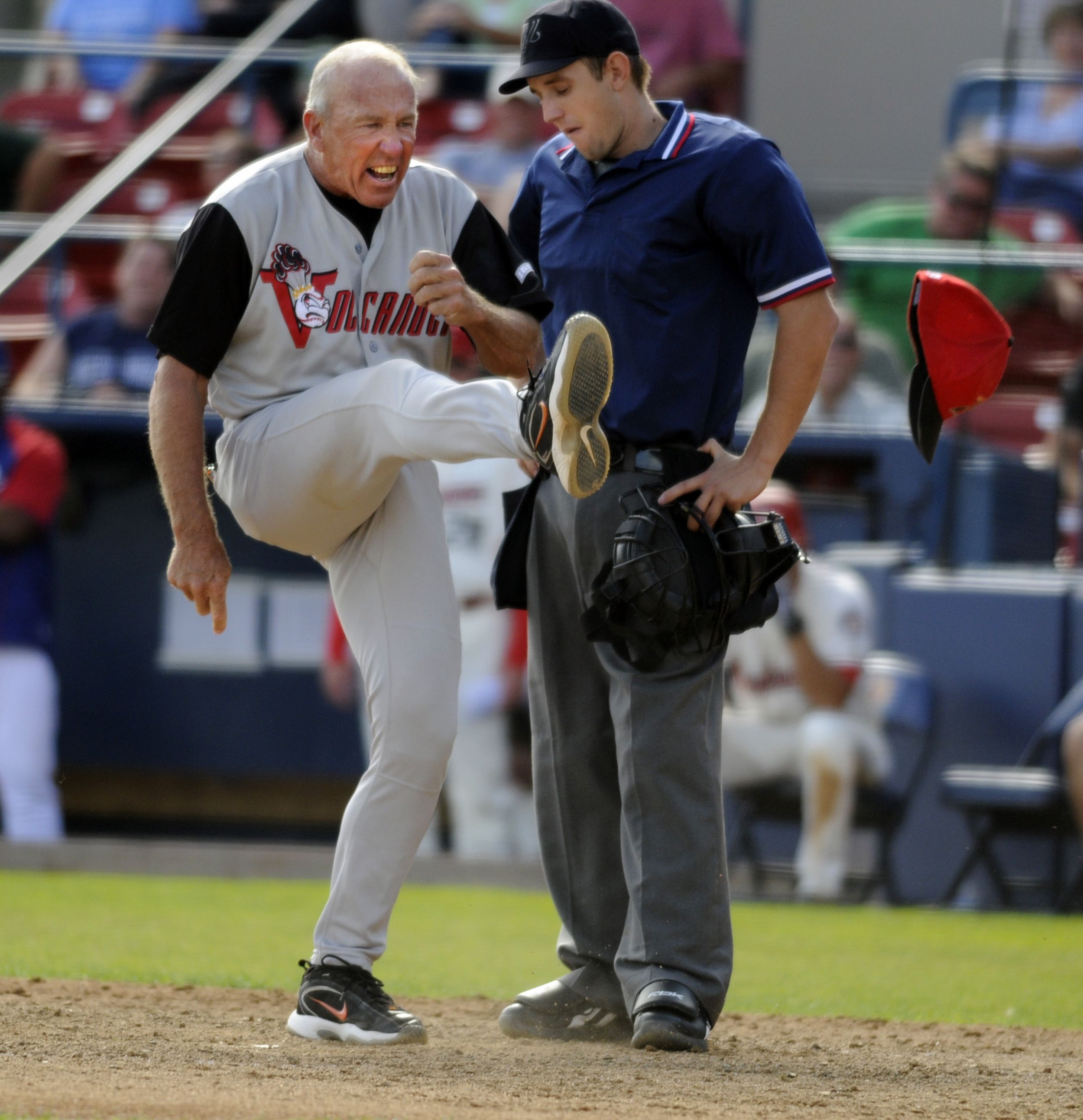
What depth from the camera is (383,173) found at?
3496 millimetres

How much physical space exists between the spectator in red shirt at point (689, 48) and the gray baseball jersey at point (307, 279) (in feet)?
19.1

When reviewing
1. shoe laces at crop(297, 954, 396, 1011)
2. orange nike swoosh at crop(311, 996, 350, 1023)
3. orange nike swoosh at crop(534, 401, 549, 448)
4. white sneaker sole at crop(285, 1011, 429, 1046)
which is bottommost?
white sneaker sole at crop(285, 1011, 429, 1046)

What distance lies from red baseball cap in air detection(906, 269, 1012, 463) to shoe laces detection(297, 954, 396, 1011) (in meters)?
1.59

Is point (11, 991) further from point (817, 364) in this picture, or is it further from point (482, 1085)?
point (817, 364)

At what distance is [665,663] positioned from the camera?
354 centimetres

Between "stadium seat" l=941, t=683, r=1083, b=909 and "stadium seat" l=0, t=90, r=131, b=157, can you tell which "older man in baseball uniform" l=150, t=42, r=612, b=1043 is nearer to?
"stadium seat" l=941, t=683, r=1083, b=909

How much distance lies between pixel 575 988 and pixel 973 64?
7.90 meters

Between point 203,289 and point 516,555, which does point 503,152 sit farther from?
point 203,289

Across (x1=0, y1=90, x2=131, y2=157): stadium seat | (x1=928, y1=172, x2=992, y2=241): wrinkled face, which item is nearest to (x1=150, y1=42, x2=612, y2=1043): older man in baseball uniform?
(x1=928, y1=172, x2=992, y2=241): wrinkled face

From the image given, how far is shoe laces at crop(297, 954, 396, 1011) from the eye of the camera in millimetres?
3484

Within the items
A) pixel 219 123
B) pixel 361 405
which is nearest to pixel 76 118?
pixel 219 123

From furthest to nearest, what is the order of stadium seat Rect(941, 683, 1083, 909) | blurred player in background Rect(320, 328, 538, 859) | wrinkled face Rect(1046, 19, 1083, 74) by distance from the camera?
wrinkled face Rect(1046, 19, 1083, 74), blurred player in background Rect(320, 328, 538, 859), stadium seat Rect(941, 683, 1083, 909)

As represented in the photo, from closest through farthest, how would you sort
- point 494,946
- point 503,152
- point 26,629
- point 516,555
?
point 516,555
point 494,946
point 26,629
point 503,152

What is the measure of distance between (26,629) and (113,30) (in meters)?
4.83
